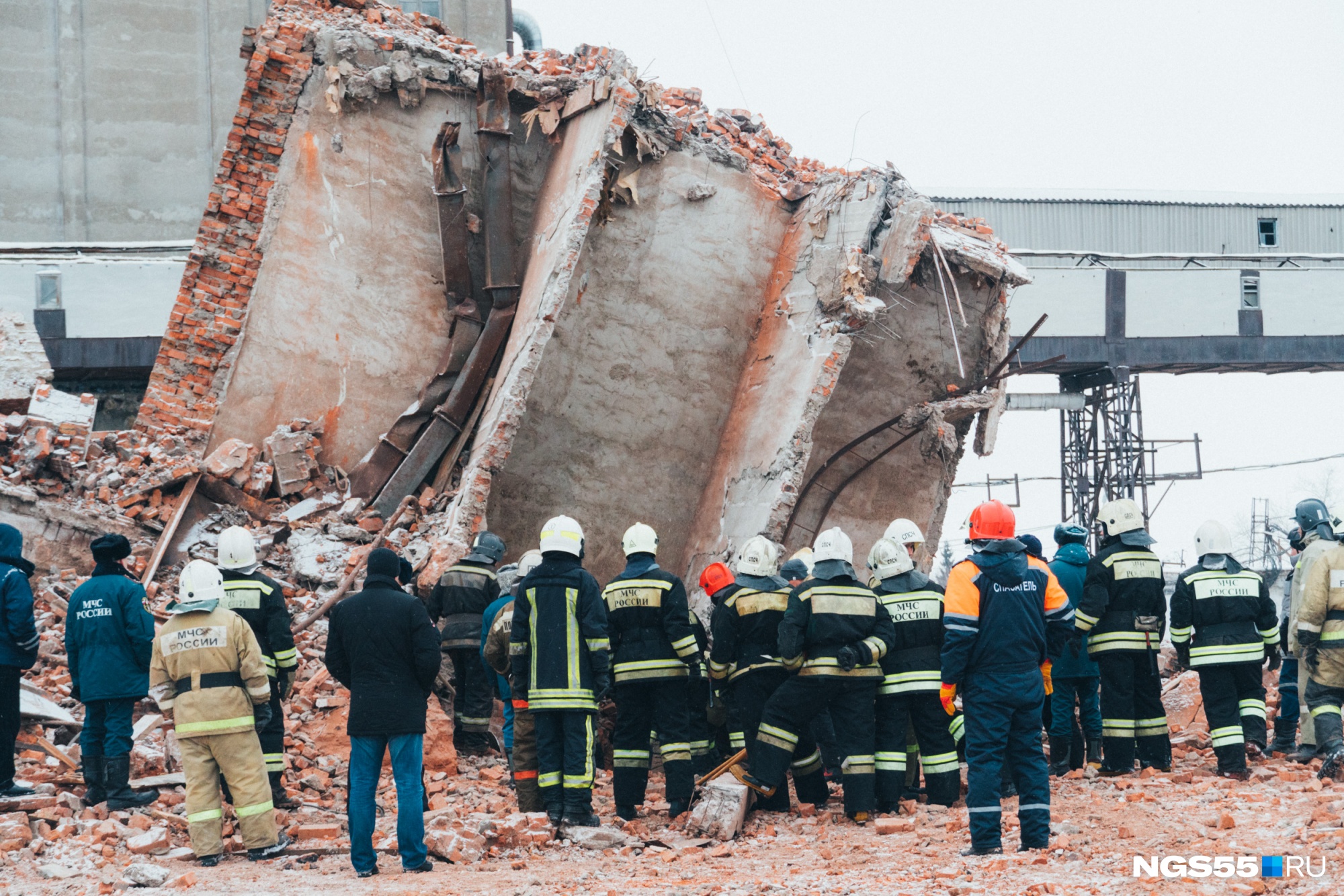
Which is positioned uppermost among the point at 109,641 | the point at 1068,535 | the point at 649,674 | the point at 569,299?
the point at 569,299

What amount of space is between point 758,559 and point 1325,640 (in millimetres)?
3712

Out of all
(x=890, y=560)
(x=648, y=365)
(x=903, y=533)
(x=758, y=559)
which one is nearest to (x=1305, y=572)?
(x=903, y=533)

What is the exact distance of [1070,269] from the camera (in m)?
25.6

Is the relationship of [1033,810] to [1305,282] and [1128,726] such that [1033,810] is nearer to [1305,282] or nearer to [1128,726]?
[1128,726]

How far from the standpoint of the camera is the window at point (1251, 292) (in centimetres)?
2653

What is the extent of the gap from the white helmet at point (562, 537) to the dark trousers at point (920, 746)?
2056mm

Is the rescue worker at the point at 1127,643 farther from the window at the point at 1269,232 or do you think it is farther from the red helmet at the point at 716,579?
the window at the point at 1269,232

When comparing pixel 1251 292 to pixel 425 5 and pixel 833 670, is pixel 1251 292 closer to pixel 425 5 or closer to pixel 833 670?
pixel 425 5

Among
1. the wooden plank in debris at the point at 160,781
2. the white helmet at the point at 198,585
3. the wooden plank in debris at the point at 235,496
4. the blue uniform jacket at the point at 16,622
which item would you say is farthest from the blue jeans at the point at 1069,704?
the wooden plank in debris at the point at 235,496

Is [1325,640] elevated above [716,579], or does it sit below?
below

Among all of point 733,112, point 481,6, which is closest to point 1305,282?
point 481,6

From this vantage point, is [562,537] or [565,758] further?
[562,537]

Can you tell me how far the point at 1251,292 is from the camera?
26641 millimetres

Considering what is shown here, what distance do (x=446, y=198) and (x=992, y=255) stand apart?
498cm
